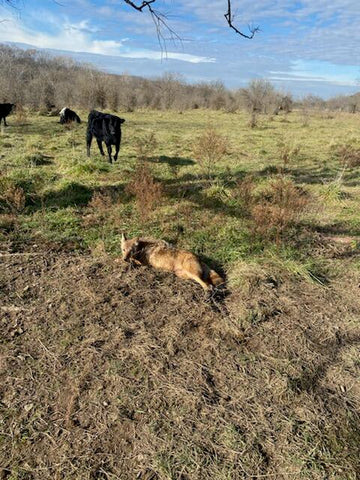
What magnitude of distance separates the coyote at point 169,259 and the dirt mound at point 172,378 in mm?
180

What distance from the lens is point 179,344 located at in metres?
3.44

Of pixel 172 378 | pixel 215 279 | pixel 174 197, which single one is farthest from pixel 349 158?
pixel 172 378

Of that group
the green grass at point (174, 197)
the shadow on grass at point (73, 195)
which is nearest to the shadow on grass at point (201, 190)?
the green grass at point (174, 197)

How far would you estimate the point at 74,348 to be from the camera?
333cm

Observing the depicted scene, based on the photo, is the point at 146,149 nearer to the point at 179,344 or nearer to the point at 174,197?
the point at 174,197

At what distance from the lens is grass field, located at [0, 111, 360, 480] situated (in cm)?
243

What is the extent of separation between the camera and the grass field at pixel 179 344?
2.43 metres

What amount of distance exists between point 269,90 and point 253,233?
104ft

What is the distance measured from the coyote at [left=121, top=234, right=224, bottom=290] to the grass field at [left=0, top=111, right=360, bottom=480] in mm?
160

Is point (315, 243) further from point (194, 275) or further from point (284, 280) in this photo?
point (194, 275)

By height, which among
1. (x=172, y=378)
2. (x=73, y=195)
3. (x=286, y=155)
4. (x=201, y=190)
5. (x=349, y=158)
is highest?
(x=286, y=155)

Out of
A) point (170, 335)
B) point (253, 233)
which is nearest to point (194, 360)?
point (170, 335)

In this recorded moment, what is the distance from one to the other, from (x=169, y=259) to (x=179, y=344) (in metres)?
1.47

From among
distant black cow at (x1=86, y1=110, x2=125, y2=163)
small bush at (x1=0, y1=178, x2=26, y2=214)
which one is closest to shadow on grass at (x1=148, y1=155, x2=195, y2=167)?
distant black cow at (x1=86, y1=110, x2=125, y2=163)
